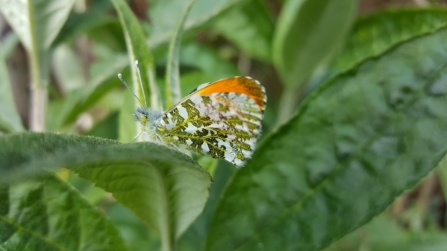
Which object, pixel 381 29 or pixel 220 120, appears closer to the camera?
pixel 220 120

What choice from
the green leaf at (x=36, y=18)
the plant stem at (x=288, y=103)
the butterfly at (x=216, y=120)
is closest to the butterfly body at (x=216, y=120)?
the butterfly at (x=216, y=120)

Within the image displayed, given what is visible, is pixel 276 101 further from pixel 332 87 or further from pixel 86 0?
pixel 332 87

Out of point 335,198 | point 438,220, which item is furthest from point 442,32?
point 438,220

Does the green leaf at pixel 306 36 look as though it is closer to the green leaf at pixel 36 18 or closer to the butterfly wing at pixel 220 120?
the butterfly wing at pixel 220 120

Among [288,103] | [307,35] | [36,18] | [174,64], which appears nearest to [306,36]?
[307,35]

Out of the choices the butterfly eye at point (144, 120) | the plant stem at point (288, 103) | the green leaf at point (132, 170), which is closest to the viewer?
the green leaf at point (132, 170)

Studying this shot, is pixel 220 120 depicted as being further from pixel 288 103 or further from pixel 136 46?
pixel 288 103
